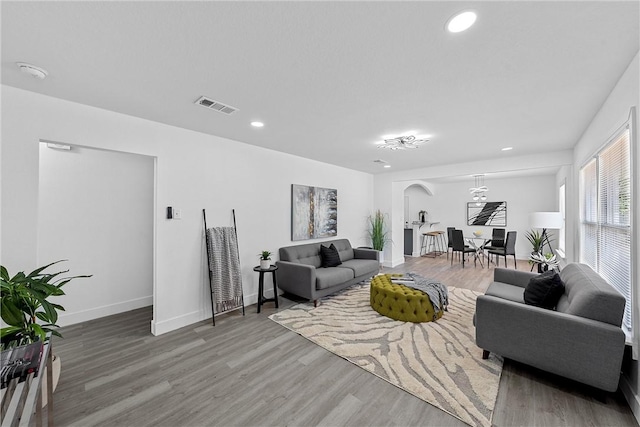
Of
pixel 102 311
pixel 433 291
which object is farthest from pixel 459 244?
pixel 102 311

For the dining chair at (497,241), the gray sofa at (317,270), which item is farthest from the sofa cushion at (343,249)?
the dining chair at (497,241)

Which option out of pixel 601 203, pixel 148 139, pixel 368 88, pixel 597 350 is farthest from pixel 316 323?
pixel 601 203

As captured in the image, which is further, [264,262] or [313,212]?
[313,212]

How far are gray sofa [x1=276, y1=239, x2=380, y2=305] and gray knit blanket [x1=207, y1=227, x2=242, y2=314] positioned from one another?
774mm

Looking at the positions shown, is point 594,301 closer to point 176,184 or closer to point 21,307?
point 21,307

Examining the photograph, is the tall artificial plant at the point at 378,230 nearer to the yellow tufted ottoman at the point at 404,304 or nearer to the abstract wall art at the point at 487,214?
the yellow tufted ottoman at the point at 404,304

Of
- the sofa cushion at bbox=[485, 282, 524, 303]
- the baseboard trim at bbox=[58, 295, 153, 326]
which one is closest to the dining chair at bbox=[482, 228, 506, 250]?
the sofa cushion at bbox=[485, 282, 524, 303]

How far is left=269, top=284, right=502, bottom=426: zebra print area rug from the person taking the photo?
1.99m

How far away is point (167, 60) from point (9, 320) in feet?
6.77

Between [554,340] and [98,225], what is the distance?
5.24 metres

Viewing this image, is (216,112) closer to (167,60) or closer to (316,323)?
(167,60)

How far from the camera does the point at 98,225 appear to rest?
353cm

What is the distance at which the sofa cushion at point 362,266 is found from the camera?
4635 mm

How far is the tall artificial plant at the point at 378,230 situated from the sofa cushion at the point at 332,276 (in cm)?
215
